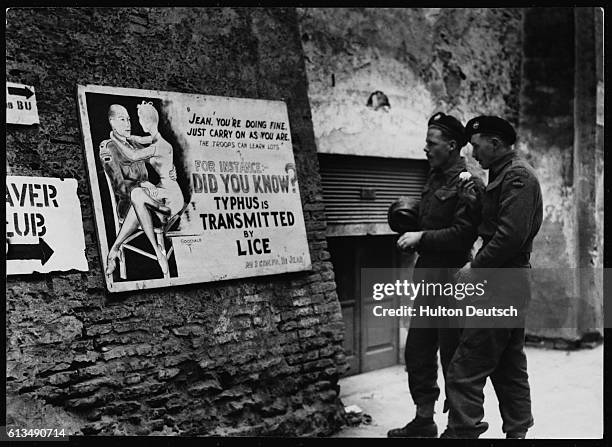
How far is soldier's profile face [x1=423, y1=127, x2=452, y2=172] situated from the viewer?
4.27 m

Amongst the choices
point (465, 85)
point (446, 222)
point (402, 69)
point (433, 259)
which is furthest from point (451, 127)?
point (465, 85)

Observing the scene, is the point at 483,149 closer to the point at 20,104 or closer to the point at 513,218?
the point at 513,218

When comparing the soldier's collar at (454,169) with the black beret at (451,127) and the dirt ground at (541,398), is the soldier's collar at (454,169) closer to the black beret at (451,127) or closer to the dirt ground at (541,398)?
the black beret at (451,127)

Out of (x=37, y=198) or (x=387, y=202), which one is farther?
(x=387, y=202)

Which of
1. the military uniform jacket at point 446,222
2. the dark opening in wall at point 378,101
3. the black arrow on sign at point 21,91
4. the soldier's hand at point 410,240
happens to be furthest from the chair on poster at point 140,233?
the dark opening in wall at point 378,101

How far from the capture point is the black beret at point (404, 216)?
4406 millimetres

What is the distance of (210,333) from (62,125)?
4.77ft

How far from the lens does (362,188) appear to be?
5.54 meters

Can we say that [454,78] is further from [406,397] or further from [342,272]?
[406,397]

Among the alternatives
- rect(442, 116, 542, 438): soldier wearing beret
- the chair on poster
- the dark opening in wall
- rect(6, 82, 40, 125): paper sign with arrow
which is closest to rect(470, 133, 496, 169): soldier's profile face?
rect(442, 116, 542, 438): soldier wearing beret

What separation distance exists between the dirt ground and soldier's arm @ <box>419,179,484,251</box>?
126cm

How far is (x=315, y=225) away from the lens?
4527 mm

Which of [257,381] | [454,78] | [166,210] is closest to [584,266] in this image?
[454,78]

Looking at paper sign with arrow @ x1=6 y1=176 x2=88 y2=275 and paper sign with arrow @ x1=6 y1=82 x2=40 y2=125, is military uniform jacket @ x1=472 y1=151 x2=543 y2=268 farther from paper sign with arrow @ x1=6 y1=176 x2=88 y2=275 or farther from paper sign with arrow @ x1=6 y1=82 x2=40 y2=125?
paper sign with arrow @ x1=6 y1=82 x2=40 y2=125
